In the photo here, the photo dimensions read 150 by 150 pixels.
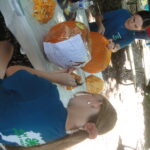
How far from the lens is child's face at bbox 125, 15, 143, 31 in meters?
3.21

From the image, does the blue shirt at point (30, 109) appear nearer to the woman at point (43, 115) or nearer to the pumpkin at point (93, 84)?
the woman at point (43, 115)

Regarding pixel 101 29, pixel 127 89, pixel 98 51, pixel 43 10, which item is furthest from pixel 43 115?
pixel 127 89

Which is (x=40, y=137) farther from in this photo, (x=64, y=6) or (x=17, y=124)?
(x=64, y=6)

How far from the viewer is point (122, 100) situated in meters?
5.54

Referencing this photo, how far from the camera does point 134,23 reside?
128 inches

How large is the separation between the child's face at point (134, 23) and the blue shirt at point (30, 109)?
1834 millimetres

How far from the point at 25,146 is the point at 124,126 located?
4.16 meters

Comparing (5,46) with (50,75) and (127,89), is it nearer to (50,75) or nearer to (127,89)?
(50,75)

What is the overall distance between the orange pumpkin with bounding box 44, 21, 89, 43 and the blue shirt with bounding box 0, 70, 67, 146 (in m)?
0.87

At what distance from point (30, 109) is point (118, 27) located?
2134 millimetres

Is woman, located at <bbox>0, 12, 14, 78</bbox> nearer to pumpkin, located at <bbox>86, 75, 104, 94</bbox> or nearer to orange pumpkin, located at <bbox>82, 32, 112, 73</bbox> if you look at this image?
orange pumpkin, located at <bbox>82, 32, 112, 73</bbox>

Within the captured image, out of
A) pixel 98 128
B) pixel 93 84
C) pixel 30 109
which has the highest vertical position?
pixel 30 109

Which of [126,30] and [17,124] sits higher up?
[17,124]

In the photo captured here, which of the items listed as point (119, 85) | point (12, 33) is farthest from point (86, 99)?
point (119, 85)
